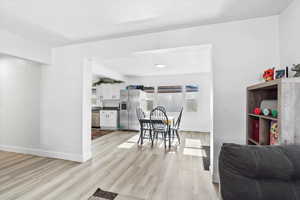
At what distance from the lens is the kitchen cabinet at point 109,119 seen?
5.89 m

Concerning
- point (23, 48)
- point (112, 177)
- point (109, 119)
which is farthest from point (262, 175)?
point (109, 119)

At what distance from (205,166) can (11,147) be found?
4167 mm

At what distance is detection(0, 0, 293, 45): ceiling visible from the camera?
5.29 ft

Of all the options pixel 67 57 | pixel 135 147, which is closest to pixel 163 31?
pixel 67 57

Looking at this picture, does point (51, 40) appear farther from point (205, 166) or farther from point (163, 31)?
point (205, 166)

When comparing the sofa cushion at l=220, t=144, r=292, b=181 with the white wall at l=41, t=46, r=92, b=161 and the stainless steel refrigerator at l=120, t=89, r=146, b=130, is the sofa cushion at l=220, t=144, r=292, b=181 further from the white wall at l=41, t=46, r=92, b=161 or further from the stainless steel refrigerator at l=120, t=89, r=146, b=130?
the stainless steel refrigerator at l=120, t=89, r=146, b=130

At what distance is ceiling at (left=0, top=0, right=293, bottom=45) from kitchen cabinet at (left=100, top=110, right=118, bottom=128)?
3968 mm

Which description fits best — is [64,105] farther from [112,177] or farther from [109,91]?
[109,91]

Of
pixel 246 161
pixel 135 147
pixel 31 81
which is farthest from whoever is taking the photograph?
pixel 135 147

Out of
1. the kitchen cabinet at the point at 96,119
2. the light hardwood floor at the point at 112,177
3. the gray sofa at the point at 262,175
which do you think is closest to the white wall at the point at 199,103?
the light hardwood floor at the point at 112,177

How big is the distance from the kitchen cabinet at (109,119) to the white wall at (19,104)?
9.74 ft

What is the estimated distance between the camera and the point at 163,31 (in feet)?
7.41

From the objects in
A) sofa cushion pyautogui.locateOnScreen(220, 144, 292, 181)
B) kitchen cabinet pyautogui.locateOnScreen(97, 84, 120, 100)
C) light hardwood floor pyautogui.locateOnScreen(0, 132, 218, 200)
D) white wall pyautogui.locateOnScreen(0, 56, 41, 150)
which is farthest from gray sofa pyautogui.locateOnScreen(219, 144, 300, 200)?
kitchen cabinet pyautogui.locateOnScreen(97, 84, 120, 100)

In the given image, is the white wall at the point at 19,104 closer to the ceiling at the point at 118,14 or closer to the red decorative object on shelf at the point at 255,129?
→ the ceiling at the point at 118,14
